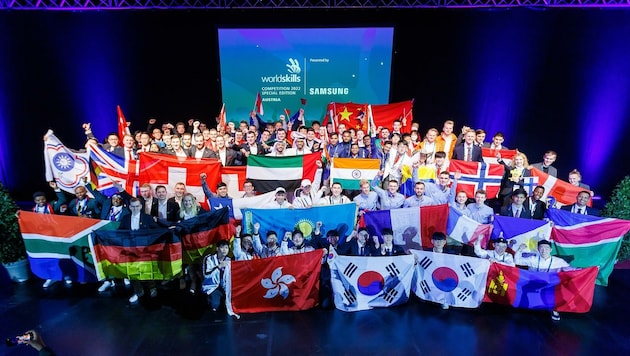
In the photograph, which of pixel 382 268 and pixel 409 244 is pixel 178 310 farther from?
pixel 409 244

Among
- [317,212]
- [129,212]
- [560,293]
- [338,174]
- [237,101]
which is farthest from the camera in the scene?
[237,101]

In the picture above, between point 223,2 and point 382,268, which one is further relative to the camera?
point 223,2

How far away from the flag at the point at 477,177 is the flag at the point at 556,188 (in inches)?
29.3

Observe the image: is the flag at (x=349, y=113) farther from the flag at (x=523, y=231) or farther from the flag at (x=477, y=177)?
the flag at (x=523, y=231)

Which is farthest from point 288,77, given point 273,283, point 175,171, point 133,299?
point 133,299

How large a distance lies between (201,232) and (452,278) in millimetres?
4201

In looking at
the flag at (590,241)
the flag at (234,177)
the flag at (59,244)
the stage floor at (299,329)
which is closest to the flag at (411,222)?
the stage floor at (299,329)

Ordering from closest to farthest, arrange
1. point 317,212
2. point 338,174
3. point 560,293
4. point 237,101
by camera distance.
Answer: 1. point 560,293
2. point 317,212
3. point 338,174
4. point 237,101

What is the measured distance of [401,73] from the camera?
39.7ft

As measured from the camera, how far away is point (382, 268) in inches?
248

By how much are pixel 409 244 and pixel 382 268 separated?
1.20m

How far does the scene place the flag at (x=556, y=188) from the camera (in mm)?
7867

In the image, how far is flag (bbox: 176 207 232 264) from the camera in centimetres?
664

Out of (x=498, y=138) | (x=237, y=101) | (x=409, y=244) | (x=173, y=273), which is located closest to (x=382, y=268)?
(x=409, y=244)
